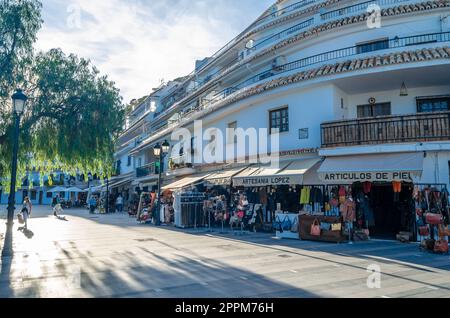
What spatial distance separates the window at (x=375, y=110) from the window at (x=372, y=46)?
2770mm

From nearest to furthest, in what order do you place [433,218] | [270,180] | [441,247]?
1. [441,247]
2. [433,218]
3. [270,180]

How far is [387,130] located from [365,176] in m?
2.34

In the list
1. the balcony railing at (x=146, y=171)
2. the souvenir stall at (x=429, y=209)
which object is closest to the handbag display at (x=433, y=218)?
the souvenir stall at (x=429, y=209)

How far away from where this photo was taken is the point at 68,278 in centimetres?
754

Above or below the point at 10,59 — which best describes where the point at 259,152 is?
below

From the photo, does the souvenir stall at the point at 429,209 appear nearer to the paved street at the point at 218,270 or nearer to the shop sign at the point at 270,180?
the paved street at the point at 218,270

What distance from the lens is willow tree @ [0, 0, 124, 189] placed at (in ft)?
43.5

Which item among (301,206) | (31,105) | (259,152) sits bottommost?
(301,206)

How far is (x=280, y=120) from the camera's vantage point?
59.6 feet

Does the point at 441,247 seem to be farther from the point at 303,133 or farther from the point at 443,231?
the point at 303,133

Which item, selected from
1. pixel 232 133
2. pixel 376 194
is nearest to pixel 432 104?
pixel 376 194
